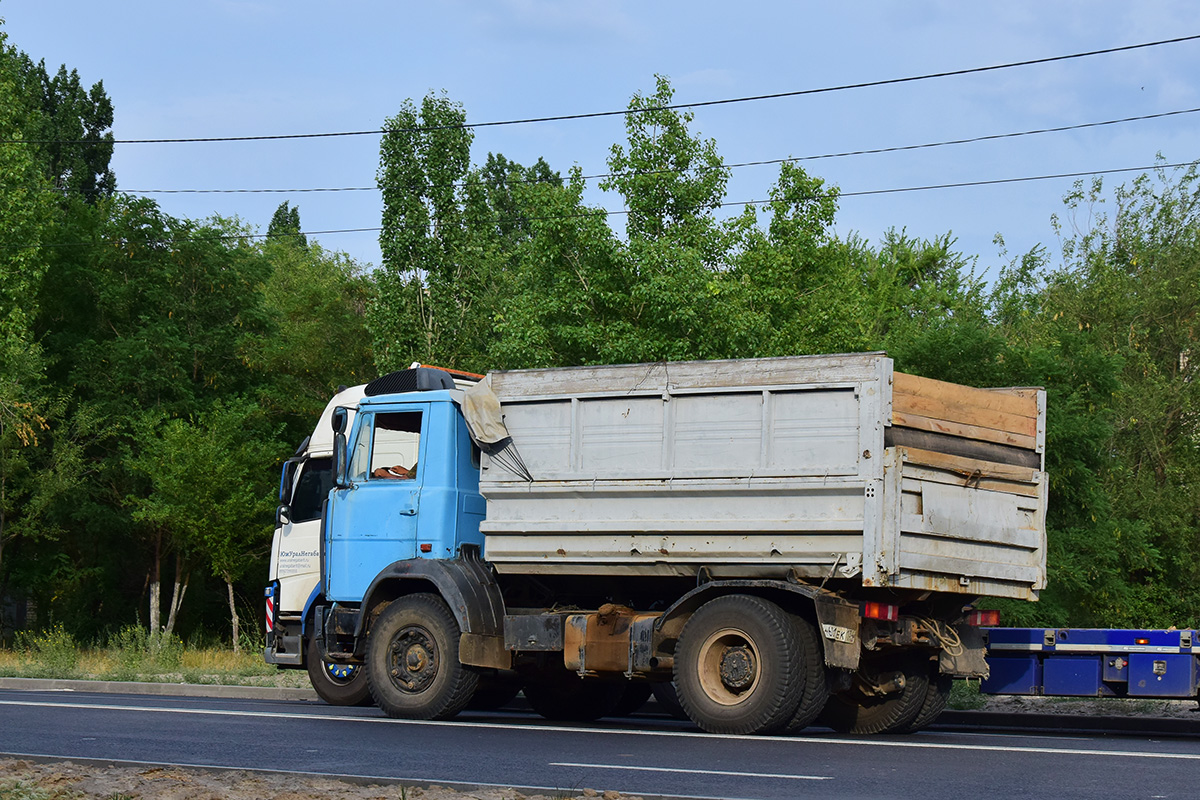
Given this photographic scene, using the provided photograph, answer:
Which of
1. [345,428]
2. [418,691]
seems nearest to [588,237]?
[345,428]

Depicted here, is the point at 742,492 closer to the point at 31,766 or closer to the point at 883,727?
the point at 883,727

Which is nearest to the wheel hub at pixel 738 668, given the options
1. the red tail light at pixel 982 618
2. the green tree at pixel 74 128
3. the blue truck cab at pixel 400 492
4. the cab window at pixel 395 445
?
the red tail light at pixel 982 618

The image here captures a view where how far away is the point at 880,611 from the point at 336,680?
21.7 ft

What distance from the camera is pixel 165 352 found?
119 ft

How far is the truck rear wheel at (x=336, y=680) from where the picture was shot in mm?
14820

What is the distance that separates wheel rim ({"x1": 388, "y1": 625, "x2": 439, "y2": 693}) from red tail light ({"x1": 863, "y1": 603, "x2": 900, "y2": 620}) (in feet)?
12.5

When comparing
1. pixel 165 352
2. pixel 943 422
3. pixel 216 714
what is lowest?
pixel 216 714

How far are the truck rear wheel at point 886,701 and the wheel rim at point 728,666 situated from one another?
1.48 m

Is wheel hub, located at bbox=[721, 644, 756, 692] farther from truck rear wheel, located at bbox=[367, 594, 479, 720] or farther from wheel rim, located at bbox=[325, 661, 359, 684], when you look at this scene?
wheel rim, located at bbox=[325, 661, 359, 684]

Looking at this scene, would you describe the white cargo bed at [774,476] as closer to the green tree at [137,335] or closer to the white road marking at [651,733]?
the white road marking at [651,733]

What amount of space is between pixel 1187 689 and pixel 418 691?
21.7 feet

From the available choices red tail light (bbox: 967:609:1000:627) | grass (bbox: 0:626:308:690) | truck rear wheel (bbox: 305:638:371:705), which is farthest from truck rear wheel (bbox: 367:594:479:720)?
grass (bbox: 0:626:308:690)

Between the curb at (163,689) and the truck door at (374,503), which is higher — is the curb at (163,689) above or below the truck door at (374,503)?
below

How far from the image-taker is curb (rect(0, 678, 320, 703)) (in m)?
17.4
